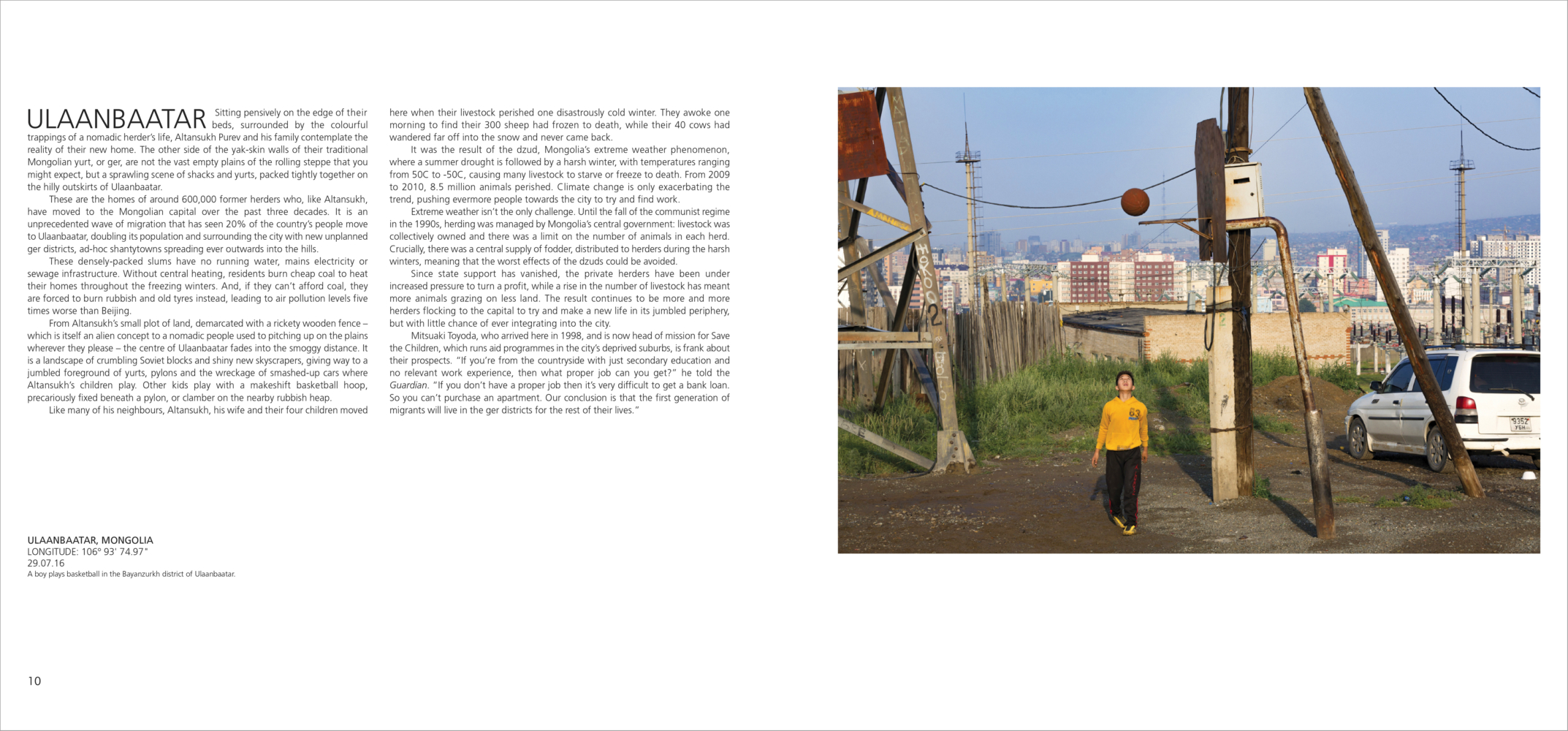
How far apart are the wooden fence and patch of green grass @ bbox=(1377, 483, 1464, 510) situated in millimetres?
9036

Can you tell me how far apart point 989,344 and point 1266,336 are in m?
7.56

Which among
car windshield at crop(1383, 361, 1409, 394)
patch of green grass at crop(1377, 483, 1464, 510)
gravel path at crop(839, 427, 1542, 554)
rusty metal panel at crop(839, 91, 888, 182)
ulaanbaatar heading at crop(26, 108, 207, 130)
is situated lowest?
gravel path at crop(839, 427, 1542, 554)

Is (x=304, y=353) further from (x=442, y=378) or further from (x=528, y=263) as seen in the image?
(x=528, y=263)

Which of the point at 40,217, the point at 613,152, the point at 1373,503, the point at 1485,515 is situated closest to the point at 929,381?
the point at 1373,503

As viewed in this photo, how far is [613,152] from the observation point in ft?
19.9

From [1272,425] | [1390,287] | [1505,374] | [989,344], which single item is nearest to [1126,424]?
[1390,287]

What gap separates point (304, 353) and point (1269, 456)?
426 inches

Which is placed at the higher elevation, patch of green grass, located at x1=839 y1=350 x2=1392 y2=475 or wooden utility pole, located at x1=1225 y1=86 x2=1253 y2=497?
wooden utility pole, located at x1=1225 y1=86 x2=1253 y2=497

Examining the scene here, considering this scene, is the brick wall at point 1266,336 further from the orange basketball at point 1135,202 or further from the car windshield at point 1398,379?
the orange basketball at point 1135,202

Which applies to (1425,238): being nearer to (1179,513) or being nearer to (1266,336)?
(1266,336)

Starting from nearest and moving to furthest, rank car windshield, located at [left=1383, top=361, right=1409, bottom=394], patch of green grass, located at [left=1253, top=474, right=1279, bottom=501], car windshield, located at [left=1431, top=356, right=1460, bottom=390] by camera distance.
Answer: patch of green grass, located at [left=1253, top=474, right=1279, bottom=501] → car windshield, located at [left=1431, top=356, right=1460, bottom=390] → car windshield, located at [left=1383, top=361, right=1409, bottom=394]

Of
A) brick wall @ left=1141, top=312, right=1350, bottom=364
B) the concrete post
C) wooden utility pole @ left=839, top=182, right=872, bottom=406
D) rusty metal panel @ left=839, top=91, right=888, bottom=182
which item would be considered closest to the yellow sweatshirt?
rusty metal panel @ left=839, top=91, right=888, bottom=182

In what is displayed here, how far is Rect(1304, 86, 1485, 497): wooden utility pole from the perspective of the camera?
27.7 feet

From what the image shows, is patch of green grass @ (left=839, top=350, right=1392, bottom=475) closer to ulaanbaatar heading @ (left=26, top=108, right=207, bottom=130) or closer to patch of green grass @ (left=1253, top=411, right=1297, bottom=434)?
patch of green grass @ (left=1253, top=411, right=1297, bottom=434)
